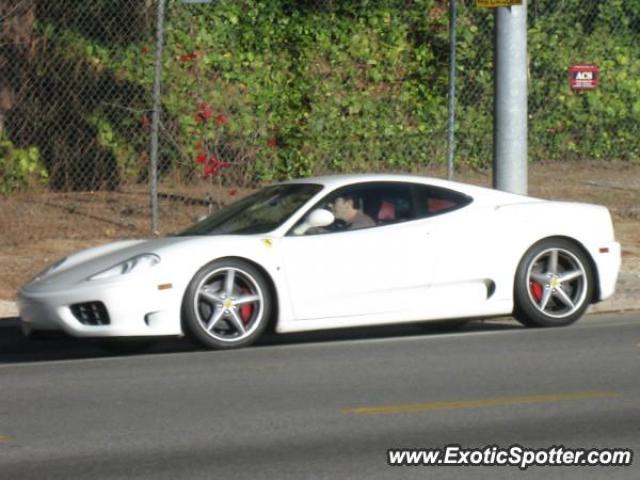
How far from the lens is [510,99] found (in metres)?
14.0

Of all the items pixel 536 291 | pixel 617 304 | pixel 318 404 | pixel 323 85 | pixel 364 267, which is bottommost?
pixel 617 304

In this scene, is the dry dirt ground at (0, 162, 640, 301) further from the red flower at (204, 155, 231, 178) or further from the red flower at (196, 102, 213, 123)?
the red flower at (196, 102, 213, 123)

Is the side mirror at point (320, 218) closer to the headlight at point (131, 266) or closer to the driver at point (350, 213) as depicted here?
the driver at point (350, 213)

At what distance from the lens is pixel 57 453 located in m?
7.44

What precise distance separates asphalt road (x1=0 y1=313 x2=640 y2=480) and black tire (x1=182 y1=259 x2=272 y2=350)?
0.14 metres

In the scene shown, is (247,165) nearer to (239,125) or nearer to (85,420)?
(239,125)

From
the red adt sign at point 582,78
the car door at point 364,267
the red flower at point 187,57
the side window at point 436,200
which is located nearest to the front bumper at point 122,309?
the car door at point 364,267

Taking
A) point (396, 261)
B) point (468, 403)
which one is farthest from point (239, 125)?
point (468, 403)

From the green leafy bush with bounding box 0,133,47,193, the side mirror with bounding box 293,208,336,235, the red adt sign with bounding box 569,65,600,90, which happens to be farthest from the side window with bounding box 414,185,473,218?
the green leafy bush with bounding box 0,133,47,193

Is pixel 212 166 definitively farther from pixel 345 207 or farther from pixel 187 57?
pixel 345 207

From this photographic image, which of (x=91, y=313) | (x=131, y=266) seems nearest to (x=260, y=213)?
(x=131, y=266)

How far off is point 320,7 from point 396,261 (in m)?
8.18

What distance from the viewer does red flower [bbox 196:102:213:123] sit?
53.4 ft

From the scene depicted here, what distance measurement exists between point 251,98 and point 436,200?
21.8 feet
